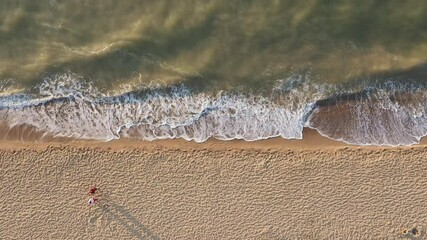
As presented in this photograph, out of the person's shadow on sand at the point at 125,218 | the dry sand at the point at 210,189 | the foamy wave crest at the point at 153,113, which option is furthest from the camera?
the foamy wave crest at the point at 153,113

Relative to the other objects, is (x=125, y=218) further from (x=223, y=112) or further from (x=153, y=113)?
(x=223, y=112)

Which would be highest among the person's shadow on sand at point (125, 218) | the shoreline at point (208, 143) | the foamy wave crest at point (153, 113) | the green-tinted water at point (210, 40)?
the green-tinted water at point (210, 40)

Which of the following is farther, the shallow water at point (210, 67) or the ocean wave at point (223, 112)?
the shallow water at point (210, 67)

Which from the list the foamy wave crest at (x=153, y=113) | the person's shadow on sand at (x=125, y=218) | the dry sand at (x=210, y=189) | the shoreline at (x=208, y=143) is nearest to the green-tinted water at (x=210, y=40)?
the foamy wave crest at (x=153, y=113)

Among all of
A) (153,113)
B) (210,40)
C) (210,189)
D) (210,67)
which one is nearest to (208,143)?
(210,189)

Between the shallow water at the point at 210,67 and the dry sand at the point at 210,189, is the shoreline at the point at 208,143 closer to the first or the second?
the dry sand at the point at 210,189

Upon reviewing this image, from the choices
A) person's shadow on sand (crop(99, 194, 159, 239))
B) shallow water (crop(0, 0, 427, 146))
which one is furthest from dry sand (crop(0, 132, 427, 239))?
shallow water (crop(0, 0, 427, 146))
